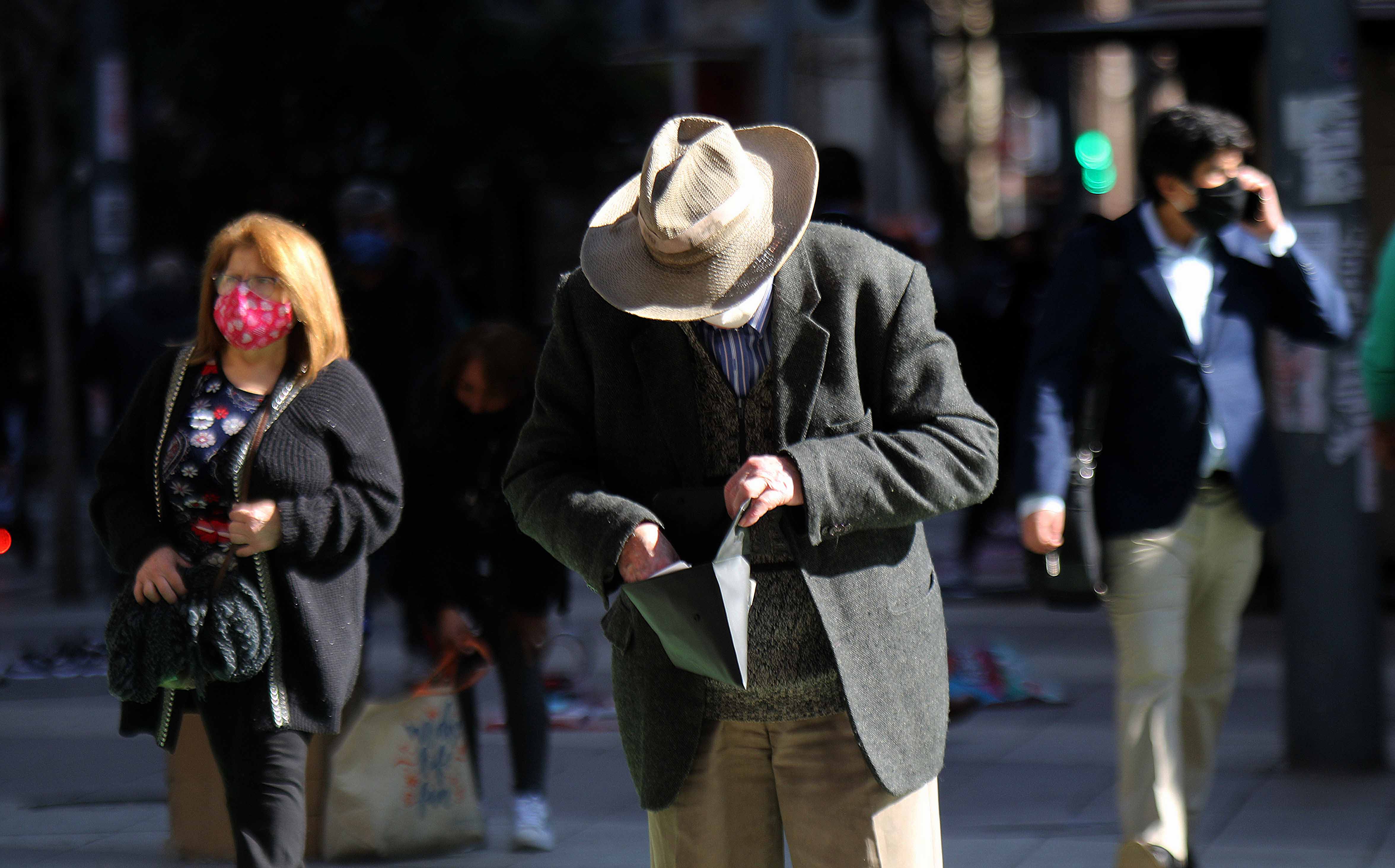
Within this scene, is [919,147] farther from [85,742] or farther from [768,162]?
[768,162]

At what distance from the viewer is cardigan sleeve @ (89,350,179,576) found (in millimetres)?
3805

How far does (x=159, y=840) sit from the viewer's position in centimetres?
527

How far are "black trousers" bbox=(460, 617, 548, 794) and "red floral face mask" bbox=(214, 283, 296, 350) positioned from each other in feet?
5.43

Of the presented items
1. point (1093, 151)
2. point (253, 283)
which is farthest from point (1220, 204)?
point (1093, 151)

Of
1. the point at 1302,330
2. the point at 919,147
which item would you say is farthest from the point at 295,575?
the point at 919,147

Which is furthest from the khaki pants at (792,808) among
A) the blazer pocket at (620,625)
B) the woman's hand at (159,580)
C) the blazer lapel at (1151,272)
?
the blazer lapel at (1151,272)

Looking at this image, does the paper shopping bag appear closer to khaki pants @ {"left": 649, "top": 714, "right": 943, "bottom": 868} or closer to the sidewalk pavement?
the sidewalk pavement

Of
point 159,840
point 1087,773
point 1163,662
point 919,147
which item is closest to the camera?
point 1163,662

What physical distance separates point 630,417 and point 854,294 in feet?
1.36

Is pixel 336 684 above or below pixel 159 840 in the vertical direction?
above

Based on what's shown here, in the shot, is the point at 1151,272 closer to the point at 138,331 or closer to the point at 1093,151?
the point at 138,331

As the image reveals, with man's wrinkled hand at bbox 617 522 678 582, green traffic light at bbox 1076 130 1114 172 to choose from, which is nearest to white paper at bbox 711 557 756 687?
man's wrinkled hand at bbox 617 522 678 582

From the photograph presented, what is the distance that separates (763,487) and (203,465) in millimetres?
1627

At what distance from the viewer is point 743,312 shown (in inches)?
110
